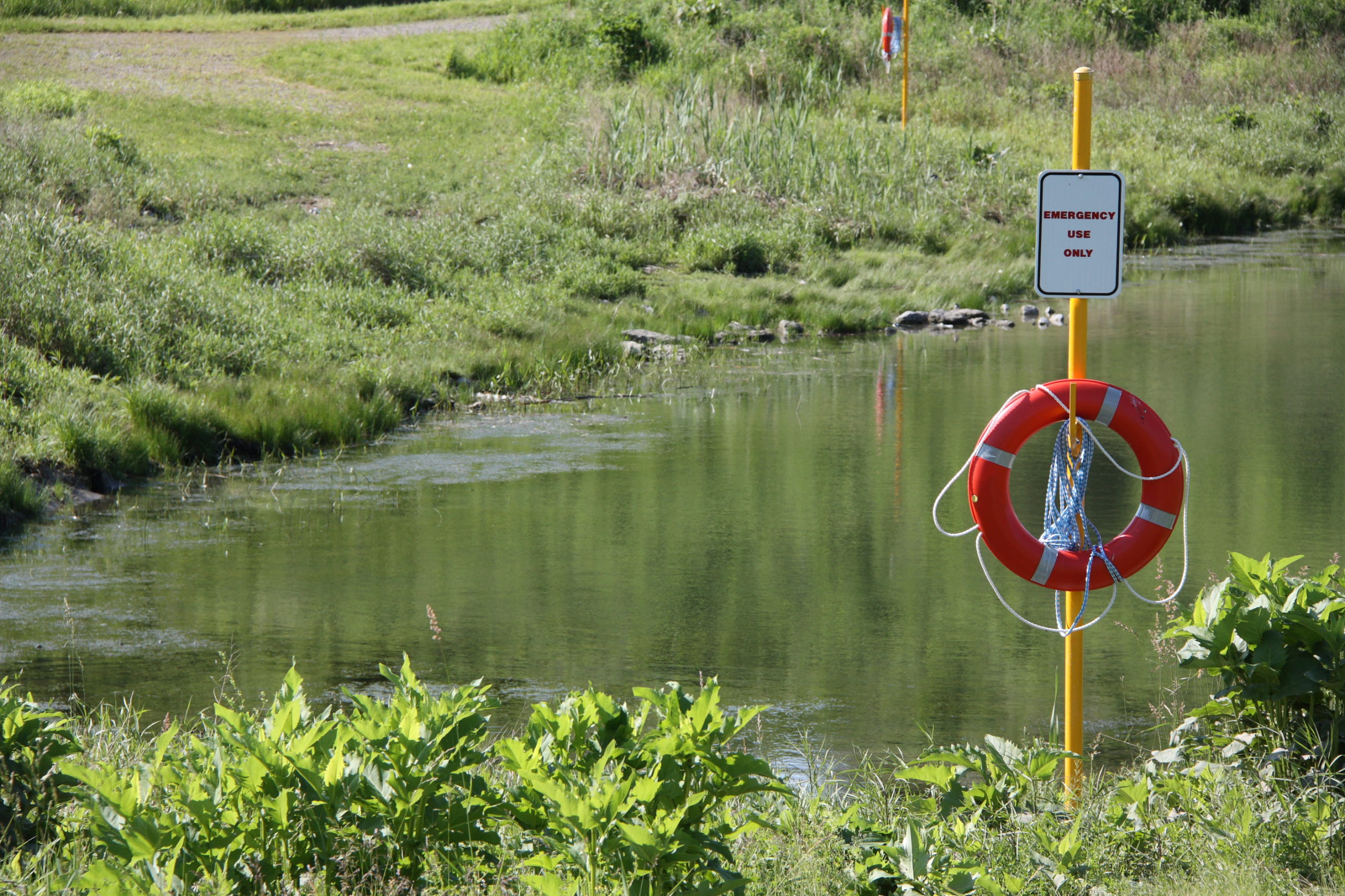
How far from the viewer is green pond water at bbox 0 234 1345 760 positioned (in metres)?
5.28

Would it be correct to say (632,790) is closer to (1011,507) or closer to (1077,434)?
(1011,507)

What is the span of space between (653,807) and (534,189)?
40.6ft

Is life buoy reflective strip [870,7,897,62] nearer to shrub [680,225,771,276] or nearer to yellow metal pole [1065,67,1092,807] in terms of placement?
shrub [680,225,771,276]

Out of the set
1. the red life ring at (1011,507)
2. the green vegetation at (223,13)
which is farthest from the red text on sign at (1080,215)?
the green vegetation at (223,13)

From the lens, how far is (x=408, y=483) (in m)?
8.07

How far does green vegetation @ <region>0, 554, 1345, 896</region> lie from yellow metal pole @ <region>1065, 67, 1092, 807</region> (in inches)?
2.7

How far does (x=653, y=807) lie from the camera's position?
289 centimetres

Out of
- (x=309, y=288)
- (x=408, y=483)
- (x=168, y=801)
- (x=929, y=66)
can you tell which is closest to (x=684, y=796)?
(x=168, y=801)

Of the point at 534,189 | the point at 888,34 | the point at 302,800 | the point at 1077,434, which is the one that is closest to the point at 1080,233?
the point at 1077,434

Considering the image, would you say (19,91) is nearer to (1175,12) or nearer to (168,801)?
(168,801)

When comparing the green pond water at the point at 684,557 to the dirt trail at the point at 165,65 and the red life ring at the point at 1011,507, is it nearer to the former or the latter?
the red life ring at the point at 1011,507

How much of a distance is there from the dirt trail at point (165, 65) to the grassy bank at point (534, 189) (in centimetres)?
10

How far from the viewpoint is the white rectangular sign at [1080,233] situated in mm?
3818

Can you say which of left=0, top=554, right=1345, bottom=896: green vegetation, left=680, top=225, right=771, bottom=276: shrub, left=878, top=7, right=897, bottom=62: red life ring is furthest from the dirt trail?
left=0, top=554, right=1345, bottom=896: green vegetation
